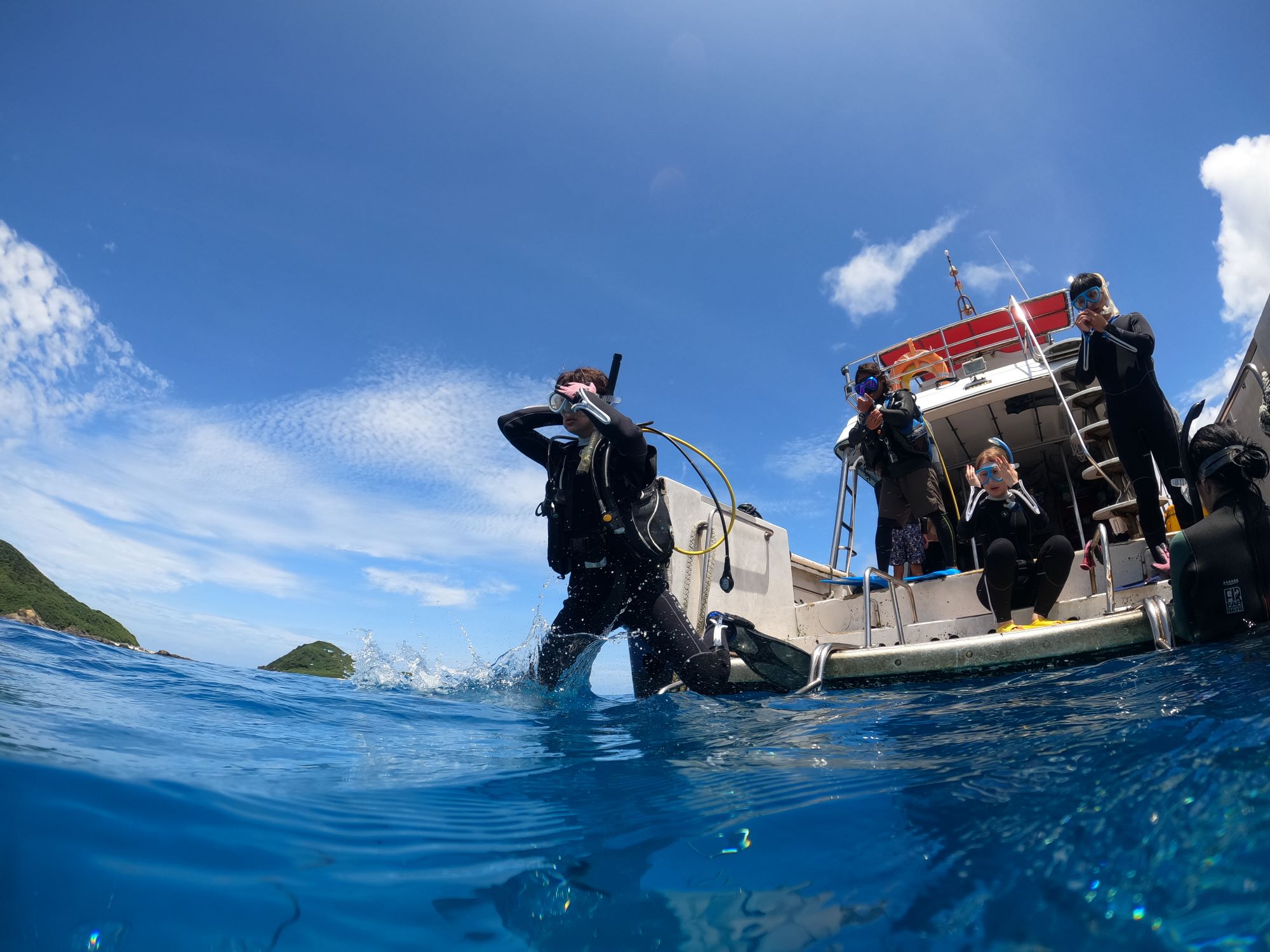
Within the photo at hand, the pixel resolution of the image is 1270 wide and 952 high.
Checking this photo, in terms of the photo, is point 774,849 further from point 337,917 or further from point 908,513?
point 908,513

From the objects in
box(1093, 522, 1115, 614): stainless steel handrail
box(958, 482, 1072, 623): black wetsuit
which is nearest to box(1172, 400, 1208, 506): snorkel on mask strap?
box(1093, 522, 1115, 614): stainless steel handrail

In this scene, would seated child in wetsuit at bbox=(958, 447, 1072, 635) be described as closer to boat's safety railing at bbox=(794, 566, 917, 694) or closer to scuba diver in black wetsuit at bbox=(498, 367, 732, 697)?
boat's safety railing at bbox=(794, 566, 917, 694)

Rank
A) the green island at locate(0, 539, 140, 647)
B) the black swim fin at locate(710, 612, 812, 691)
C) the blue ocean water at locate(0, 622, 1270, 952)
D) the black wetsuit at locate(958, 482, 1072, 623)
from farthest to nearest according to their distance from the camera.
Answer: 1. the green island at locate(0, 539, 140, 647)
2. the black wetsuit at locate(958, 482, 1072, 623)
3. the black swim fin at locate(710, 612, 812, 691)
4. the blue ocean water at locate(0, 622, 1270, 952)

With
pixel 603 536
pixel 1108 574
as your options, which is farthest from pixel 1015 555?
pixel 603 536

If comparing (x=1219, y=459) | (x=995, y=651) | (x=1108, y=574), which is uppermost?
(x=1219, y=459)

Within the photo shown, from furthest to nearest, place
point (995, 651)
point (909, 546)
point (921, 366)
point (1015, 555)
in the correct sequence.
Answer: point (921, 366) < point (909, 546) < point (1015, 555) < point (995, 651)

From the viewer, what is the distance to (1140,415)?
406 cm

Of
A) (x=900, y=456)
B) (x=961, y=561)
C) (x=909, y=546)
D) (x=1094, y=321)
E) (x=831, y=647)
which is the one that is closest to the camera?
(x=831, y=647)

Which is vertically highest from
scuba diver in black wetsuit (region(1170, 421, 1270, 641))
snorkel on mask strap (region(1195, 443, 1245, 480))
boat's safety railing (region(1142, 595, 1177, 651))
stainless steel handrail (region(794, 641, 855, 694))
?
snorkel on mask strap (region(1195, 443, 1245, 480))

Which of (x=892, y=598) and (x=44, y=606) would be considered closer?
(x=892, y=598)

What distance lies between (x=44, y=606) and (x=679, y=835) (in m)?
9.19

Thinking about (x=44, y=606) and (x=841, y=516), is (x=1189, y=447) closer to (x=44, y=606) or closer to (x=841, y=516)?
(x=841, y=516)

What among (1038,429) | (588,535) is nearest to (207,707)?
(588,535)

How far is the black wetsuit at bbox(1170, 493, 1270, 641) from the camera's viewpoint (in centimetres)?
250
